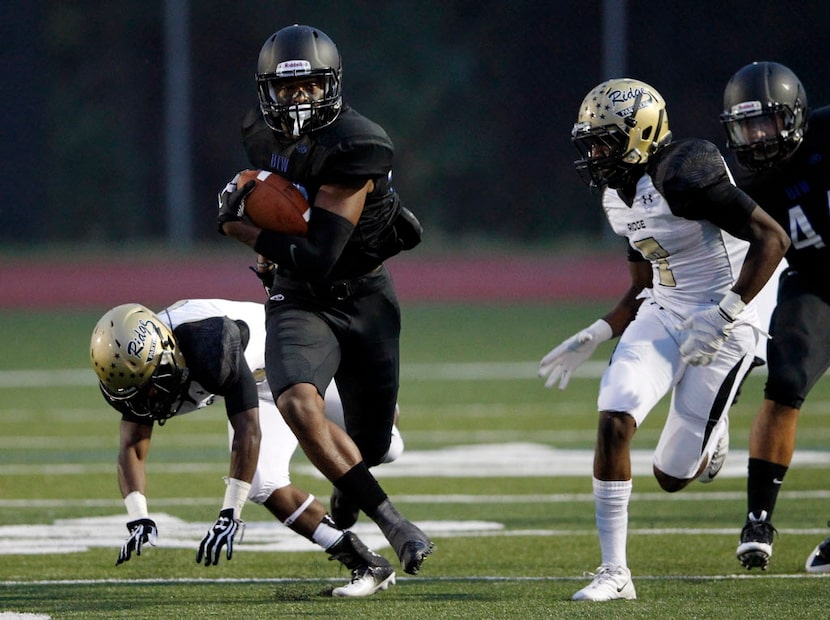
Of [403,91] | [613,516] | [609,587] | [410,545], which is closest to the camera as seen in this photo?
[410,545]

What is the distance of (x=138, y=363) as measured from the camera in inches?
172

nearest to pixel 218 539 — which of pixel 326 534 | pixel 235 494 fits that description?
pixel 235 494

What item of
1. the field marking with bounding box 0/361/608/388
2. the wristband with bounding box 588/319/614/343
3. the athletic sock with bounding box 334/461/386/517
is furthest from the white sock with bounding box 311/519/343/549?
the field marking with bounding box 0/361/608/388

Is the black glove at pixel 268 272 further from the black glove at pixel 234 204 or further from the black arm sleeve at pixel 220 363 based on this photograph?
the black glove at pixel 234 204

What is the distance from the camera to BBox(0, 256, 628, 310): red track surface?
15320mm

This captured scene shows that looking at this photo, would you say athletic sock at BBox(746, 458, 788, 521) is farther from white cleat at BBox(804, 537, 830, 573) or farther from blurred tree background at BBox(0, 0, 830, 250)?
blurred tree background at BBox(0, 0, 830, 250)

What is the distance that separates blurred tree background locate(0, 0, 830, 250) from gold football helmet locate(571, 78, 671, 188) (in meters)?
11.6

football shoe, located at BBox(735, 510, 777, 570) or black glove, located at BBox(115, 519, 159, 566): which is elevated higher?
black glove, located at BBox(115, 519, 159, 566)

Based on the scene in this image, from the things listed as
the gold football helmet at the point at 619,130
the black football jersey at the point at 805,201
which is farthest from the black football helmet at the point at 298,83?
the black football jersey at the point at 805,201

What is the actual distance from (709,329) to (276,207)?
53.1 inches

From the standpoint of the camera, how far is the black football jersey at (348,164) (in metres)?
4.36

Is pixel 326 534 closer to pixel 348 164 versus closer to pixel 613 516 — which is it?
pixel 613 516

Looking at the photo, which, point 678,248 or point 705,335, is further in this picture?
point 678,248

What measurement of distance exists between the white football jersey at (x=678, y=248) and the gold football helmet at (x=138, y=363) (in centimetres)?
146
